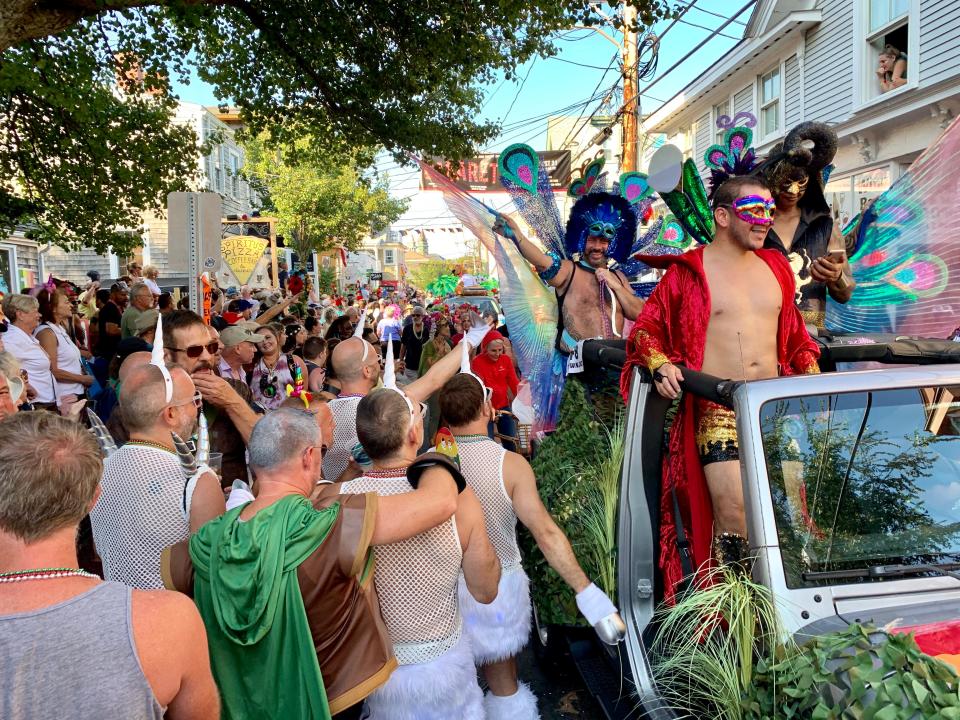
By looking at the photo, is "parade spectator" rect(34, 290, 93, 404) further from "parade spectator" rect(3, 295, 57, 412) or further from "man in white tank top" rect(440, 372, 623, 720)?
"man in white tank top" rect(440, 372, 623, 720)

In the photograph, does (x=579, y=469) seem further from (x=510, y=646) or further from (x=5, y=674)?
(x=5, y=674)

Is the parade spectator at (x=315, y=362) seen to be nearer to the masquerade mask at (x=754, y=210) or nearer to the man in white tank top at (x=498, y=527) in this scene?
the man in white tank top at (x=498, y=527)

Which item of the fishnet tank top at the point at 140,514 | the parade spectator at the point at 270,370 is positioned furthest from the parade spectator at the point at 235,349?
the fishnet tank top at the point at 140,514

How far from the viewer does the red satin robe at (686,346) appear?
318 cm

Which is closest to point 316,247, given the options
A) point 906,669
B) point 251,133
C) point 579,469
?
point 251,133

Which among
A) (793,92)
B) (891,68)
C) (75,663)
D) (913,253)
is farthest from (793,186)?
(793,92)

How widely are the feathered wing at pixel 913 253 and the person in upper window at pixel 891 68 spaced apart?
961 centimetres

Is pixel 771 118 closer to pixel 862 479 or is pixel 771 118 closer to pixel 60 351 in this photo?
pixel 60 351

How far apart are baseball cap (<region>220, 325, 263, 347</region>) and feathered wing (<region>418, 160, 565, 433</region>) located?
2024 mm

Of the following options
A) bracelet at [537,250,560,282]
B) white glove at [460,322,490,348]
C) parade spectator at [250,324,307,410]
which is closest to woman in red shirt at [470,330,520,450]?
white glove at [460,322,490,348]

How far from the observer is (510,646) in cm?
332

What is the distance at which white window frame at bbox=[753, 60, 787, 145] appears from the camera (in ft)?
55.4

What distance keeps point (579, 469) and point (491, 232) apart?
3.19 meters

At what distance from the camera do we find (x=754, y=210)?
11.4 ft
